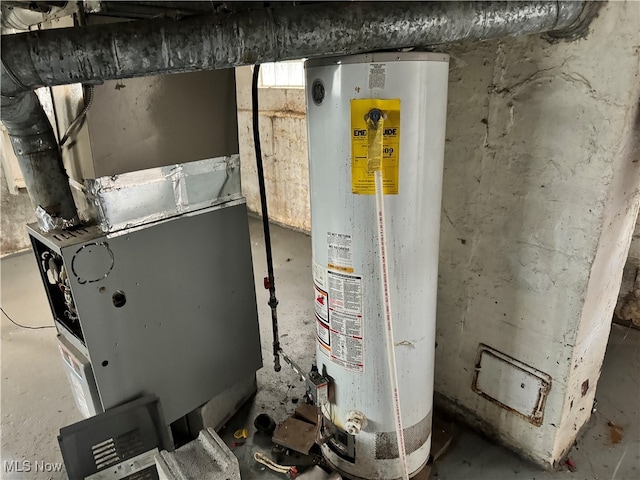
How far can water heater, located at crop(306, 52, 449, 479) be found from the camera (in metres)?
1.17

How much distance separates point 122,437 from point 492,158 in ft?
5.35

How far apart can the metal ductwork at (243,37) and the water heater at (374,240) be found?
4.5 inches

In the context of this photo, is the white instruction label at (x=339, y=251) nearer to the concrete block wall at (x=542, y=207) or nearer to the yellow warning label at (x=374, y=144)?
the yellow warning label at (x=374, y=144)

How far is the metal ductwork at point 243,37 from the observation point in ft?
2.90

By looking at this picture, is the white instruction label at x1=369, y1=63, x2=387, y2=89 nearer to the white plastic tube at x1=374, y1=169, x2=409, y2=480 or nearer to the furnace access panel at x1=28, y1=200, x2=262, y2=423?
the white plastic tube at x1=374, y1=169, x2=409, y2=480

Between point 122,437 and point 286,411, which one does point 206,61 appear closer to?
point 122,437

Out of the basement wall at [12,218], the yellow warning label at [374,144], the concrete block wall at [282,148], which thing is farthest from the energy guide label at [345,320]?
the basement wall at [12,218]

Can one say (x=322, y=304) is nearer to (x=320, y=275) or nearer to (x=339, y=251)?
(x=320, y=275)

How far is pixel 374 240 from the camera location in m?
1.29

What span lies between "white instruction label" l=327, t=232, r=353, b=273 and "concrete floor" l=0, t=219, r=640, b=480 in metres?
0.99

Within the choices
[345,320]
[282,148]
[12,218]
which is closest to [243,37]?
[345,320]

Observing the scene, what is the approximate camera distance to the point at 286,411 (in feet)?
6.95

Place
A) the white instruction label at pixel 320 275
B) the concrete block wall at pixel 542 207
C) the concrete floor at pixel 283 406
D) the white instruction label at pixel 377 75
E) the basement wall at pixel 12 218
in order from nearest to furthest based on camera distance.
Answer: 1. the white instruction label at pixel 377 75
2. the concrete block wall at pixel 542 207
3. the white instruction label at pixel 320 275
4. the concrete floor at pixel 283 406
5. the basement wall at pixel 12 218

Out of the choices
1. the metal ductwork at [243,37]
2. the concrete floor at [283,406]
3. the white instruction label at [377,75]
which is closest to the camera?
the metal ductwork at [243,37]
